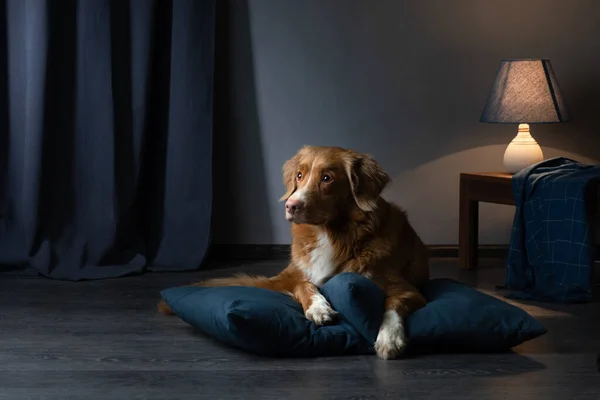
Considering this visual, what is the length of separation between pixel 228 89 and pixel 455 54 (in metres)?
1.27

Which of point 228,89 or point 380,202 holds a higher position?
point 228,89

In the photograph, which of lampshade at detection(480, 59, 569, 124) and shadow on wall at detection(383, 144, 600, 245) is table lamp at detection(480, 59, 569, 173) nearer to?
lampshade at detection(480, 59, 569, 124)

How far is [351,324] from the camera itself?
2.71m

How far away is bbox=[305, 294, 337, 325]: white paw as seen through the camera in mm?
2715

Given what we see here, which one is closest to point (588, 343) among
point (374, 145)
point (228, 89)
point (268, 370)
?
point (268, 370)

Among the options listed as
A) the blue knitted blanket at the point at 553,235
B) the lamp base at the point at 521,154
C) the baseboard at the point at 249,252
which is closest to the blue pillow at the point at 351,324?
the blue knitted blanket at the point at 553,235

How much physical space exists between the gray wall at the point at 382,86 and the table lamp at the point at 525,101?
468mm

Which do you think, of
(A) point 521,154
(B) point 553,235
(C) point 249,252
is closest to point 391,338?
(B) point 553,235

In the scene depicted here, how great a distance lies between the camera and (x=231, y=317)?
2600 mm

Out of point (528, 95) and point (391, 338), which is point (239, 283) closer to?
point (391, 338)

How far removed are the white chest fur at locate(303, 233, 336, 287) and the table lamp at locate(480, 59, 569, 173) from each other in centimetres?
174

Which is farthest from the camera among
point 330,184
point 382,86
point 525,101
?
point 382,86

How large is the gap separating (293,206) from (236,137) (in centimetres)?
211

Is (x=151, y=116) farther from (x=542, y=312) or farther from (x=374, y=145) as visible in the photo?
(x=542, y=312)
